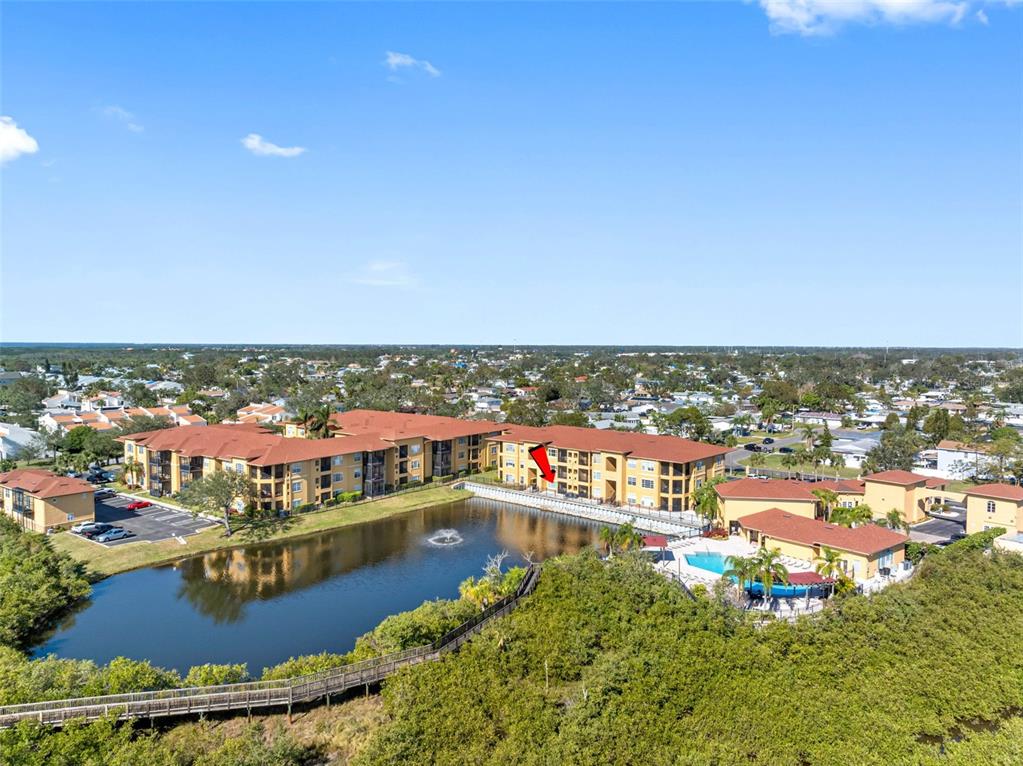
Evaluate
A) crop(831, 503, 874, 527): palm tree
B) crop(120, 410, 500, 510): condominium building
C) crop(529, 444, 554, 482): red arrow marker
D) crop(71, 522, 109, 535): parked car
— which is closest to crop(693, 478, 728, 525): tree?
crop(831, 503, 874, 527): palm tree

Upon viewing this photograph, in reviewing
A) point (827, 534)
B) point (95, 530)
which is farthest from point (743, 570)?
point (95, 530)

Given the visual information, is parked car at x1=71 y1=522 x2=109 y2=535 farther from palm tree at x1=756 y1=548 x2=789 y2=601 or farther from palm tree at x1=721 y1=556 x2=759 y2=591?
palm tree at x1=756 y1=548 x2=789 y2=601

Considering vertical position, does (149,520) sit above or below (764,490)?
below

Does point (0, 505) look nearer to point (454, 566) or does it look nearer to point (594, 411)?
point (454, 566)

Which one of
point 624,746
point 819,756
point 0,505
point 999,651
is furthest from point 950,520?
point 0,505

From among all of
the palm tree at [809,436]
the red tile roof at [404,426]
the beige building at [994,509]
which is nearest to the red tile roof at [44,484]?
the red tile roof at [404,426]

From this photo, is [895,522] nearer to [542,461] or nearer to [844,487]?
[844,487]
